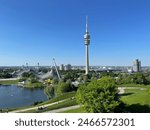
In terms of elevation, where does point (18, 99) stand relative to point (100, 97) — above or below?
below

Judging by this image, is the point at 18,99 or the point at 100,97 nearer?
the point at 100,97

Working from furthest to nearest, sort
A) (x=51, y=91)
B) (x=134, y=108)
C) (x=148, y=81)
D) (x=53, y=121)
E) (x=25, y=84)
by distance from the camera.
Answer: (x=25, y=84) < (x=148, y=81) < (x=51, y=91) < (x=134, y=108) < (x=53, y=121)

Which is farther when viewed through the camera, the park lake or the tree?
the park lake

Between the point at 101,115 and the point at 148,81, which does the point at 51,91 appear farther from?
the point at 101,115

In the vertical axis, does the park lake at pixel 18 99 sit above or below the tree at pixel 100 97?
below

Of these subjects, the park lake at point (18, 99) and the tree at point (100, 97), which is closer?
the tree at point (100, 97)

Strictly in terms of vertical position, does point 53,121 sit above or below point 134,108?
above

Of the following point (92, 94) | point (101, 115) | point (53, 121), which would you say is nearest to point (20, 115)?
point (53, 121)

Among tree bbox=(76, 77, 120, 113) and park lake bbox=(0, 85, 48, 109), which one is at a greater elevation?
tree bbox=(76, 77, 120, 113)
